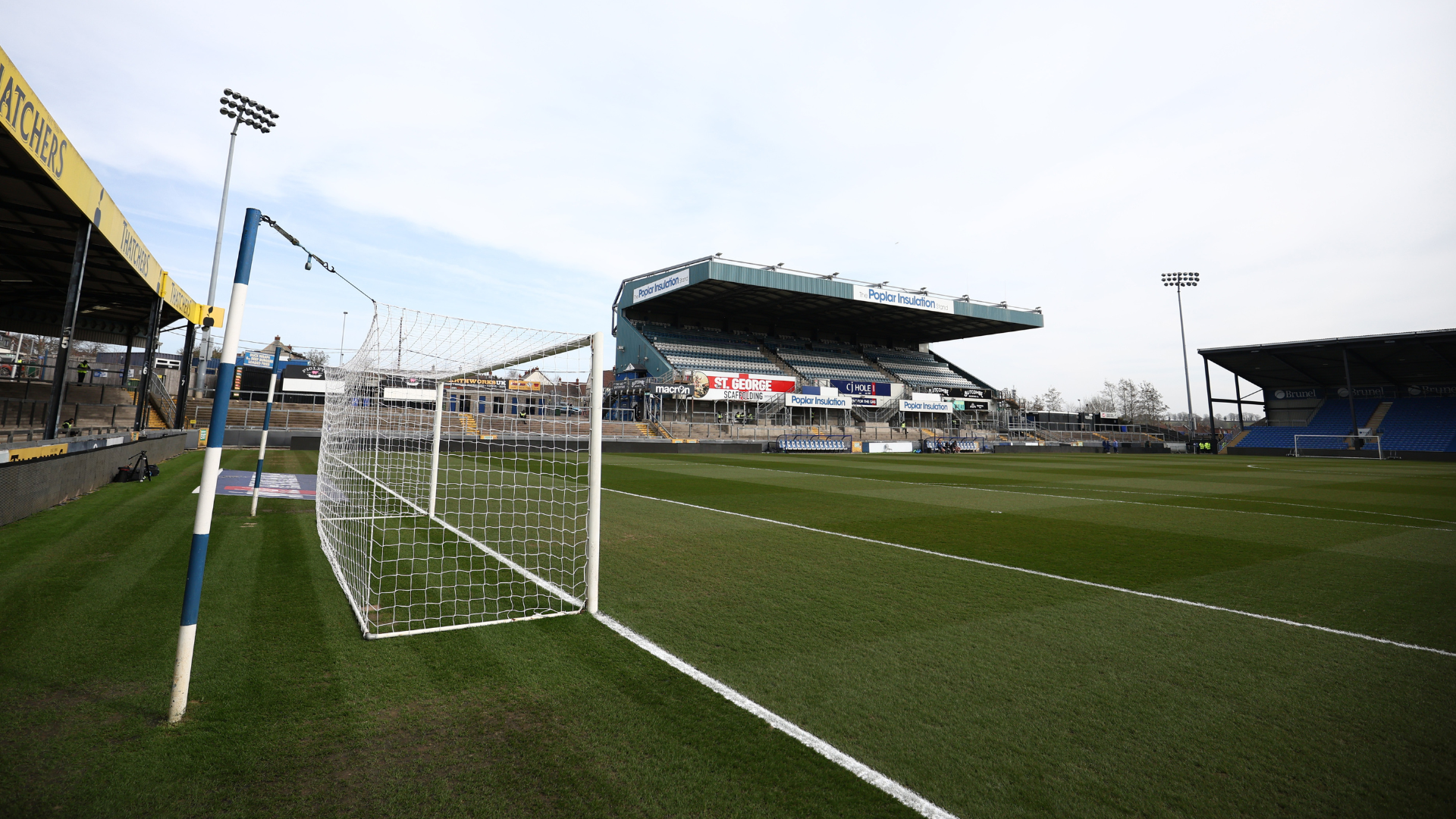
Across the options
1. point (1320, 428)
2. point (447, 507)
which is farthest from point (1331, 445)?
point (447, 507)

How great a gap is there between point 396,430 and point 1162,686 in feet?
31.9

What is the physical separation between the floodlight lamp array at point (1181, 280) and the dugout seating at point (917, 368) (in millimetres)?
18278

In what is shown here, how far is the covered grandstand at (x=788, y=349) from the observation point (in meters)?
42.8

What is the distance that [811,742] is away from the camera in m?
2.73

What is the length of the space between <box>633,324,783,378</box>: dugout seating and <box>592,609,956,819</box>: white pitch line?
4116 cm

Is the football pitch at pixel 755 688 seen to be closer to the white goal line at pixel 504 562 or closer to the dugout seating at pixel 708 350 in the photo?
the white goal line at pixel 504 562

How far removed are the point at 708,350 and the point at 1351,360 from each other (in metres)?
47.3

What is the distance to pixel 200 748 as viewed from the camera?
257 cm

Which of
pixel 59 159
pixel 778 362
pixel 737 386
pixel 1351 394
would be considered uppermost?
Answer: pixel 778 362

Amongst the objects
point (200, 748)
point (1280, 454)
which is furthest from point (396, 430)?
point (1280, 454)

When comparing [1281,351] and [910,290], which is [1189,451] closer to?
[1281,351]

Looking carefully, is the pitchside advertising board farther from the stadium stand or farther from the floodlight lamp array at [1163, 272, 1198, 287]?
the floodlight lamp array at [1163, 272, 1198, 287]

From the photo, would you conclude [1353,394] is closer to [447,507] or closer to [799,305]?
[799,305]

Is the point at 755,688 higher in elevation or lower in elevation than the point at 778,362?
lower
